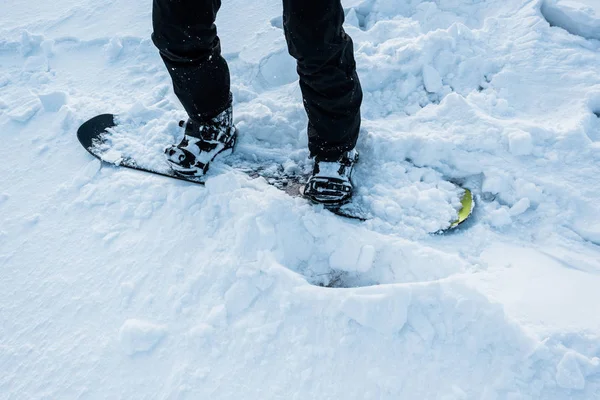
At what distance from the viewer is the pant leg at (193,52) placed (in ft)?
5.22

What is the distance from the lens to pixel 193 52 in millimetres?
1729

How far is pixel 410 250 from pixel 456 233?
0.24 metres

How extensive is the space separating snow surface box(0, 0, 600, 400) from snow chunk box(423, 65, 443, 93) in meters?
0.01

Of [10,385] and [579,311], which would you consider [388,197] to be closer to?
[579,311]

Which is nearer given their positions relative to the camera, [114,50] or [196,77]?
[196,77]

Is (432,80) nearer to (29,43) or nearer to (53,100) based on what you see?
(53,100)

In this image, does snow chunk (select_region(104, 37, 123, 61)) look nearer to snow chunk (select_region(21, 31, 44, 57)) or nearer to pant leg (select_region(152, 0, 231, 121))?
snow chunk (select_region(21, 31, 44, 57))

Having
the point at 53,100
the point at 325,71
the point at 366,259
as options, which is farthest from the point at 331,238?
the point at 53,100

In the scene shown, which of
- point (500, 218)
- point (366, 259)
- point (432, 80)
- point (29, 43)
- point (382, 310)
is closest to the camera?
point (382, 310)

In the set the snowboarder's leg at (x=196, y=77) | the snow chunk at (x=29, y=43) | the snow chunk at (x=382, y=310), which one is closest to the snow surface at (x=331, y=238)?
the snow chunk at (x=382, y=310)

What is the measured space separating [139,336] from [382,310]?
0.82m

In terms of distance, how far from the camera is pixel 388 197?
5.88 feet

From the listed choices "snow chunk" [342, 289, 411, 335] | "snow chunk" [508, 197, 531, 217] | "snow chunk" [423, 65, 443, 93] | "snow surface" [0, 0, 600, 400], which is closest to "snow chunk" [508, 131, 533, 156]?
"snow surface" [0, 0, 600, 400]

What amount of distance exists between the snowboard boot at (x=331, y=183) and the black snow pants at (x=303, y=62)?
0.05 m
